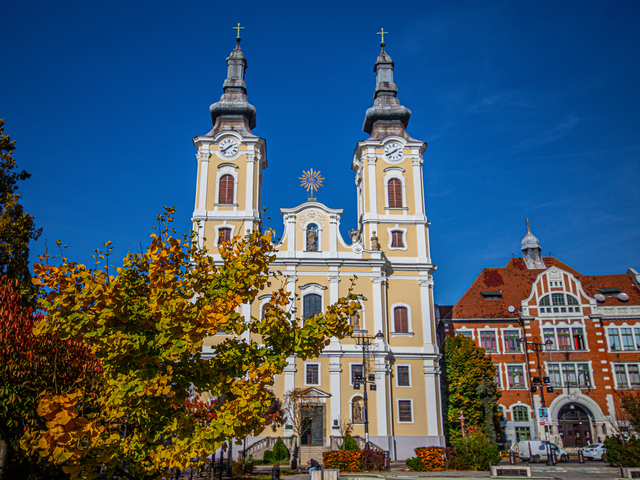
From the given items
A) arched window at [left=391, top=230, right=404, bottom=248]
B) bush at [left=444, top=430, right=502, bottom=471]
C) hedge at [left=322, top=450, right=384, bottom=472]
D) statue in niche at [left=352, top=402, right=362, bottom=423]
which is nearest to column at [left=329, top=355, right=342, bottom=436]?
statue in niche at [left=352, top=402, right=362, bottom=423]

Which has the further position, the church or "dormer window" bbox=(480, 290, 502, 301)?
"dormer window" bbox=(480, 290, 502, 301)

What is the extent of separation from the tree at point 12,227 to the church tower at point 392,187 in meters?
24.6

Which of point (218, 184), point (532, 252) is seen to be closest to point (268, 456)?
point (218, 184)

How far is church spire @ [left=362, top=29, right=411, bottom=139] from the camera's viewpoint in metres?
44.0

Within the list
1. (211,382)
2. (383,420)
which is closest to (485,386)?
(383,420)

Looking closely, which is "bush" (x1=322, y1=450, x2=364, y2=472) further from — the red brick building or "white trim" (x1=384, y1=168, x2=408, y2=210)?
"white trim" (x1=384, y1=168, x2=408, y2=210)

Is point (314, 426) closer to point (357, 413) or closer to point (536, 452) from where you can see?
point (357, 413)

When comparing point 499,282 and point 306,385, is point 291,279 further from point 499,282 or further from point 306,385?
point 499,282

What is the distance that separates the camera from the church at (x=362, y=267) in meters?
35.4

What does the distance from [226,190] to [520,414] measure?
1077 inches

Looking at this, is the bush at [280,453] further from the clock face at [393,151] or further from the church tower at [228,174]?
the clock face at [393,151]

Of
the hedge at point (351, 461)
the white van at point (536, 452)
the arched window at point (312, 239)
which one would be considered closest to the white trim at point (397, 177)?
the arched window at point (312, 239)

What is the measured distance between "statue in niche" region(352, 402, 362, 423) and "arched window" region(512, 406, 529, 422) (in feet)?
43.2

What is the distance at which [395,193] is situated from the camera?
41875mm
